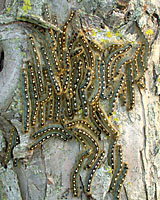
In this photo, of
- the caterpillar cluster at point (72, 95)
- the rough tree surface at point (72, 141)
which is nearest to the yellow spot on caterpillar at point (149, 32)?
the rough tree surface at point (72, 141)

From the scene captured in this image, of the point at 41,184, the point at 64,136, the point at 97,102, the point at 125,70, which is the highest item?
the point at 125,70

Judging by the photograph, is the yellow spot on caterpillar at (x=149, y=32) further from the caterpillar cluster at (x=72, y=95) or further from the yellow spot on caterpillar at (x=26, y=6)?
the yellow spot on caterpillar at (x=26, y=6)

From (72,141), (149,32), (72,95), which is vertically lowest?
(72,141)

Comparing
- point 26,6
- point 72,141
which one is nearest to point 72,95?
point 72,141

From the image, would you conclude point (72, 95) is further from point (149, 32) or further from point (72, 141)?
point (149, 32)

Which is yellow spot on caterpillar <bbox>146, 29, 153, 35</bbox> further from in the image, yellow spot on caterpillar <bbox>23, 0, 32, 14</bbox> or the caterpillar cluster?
yellow spot on caterpillar <bbox>23, 0, 32, 14</bbox>

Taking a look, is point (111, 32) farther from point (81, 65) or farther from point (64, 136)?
point (64, 136)

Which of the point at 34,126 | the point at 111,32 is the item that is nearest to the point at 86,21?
the point at 111,32

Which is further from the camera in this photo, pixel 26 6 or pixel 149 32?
pixel 149 32
